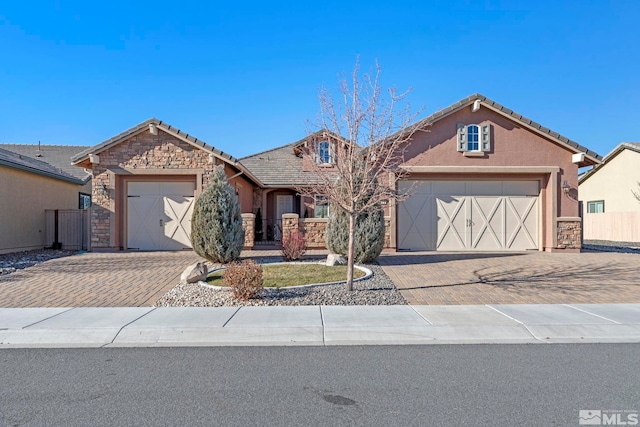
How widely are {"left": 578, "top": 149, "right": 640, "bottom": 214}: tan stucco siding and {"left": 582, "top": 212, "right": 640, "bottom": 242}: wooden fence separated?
1093mm

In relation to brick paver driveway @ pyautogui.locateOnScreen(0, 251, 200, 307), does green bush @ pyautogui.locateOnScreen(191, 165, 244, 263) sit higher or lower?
higher

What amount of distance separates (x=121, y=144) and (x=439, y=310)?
537 inches

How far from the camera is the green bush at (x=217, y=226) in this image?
1224cm

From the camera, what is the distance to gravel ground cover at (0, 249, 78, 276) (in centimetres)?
1271

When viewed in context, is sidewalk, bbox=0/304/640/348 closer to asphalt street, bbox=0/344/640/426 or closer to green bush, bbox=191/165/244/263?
asphalt street, bbox=0/344/640/426

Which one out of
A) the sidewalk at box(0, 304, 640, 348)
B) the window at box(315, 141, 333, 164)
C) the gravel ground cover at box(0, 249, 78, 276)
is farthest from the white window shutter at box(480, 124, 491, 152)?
the gravel ground cover at box(0, 249, 78, 276)

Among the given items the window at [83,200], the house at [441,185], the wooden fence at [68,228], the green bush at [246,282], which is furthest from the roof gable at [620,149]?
the window at [83,200]

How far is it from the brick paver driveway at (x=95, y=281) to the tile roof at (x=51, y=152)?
46.0 ft

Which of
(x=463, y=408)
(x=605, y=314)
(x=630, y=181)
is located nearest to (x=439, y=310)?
(x=605, y=314)

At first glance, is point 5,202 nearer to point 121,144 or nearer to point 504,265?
point 121,144

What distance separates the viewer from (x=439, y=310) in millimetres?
7777

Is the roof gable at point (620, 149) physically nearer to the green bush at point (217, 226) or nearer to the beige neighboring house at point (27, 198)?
the green bush at point (217, 226)

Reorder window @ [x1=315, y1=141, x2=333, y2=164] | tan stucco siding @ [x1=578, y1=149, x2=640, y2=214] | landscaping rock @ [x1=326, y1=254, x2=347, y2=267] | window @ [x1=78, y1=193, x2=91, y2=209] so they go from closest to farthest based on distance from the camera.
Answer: window @ [x1=315, y1=141, x2=333, y2=164] → landscaping rock @ [x1=326, y1=254, x2=347, y2=267] → window @ [x1=78, y1=193, x2=91, y2=209] → tan stucco siding @ [x1=578, y1=149, x2=640, y2=214]

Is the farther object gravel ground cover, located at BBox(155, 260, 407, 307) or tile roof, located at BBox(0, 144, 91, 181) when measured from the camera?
tile roof, located at BBox(0, 144, 91, 181)
